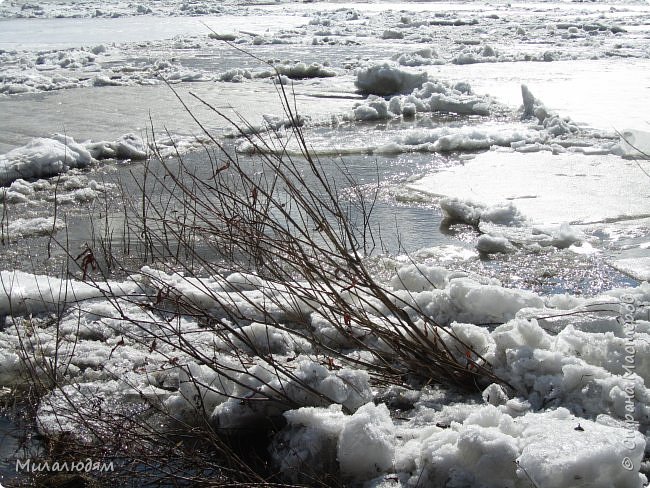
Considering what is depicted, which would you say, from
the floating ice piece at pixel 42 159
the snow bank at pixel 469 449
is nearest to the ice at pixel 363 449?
the snow bank at pixel 469 449

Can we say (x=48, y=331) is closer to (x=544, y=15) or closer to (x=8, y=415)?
(x=8, y=415)

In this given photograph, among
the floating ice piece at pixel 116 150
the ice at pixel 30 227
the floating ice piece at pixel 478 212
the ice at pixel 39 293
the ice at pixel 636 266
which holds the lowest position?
the floating ice piece at pixel 116 150

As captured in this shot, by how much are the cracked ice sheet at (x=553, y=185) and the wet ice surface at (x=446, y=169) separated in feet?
0.10

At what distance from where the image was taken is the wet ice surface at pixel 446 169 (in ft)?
9.78

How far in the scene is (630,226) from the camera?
18.5 ft

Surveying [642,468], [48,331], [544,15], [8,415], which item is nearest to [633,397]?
[642,468]

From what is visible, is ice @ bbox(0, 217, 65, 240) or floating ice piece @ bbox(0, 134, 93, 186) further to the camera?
floating ice piece @ bbox(0, 134, 93, 186)

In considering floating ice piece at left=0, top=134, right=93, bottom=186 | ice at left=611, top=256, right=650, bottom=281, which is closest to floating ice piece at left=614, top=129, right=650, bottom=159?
ice at left=611, top=256, right=650, bottom=281

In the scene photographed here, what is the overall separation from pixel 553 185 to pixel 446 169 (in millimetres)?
1177

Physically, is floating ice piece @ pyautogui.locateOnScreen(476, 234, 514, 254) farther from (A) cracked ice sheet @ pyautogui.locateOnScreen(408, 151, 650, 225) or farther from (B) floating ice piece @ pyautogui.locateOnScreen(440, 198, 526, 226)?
(A) cracked ice sheet @ pyautogui.locateOnScreen(408, 151, 650, 225)

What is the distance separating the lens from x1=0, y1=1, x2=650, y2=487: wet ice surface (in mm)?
2982

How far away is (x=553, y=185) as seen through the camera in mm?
6832

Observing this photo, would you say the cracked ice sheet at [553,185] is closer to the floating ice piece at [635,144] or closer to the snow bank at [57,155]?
the floating ice piece at [635,144]

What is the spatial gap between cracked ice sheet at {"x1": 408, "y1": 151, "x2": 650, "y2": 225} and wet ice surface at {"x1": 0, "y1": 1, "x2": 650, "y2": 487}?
3 cm
